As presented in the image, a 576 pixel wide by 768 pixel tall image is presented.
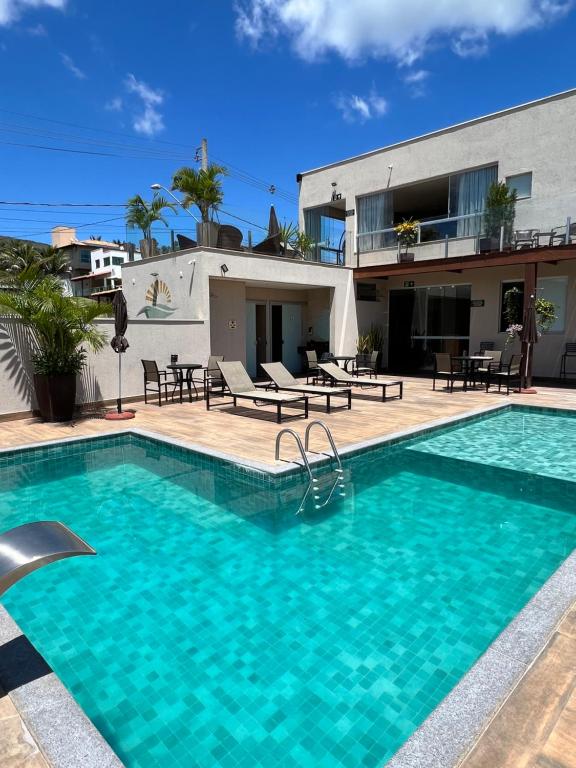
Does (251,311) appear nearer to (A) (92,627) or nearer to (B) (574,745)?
(A) (92,627)

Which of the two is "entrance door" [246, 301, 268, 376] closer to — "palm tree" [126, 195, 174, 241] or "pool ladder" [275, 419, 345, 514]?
"palm tree" [126, 195, 174, 241]

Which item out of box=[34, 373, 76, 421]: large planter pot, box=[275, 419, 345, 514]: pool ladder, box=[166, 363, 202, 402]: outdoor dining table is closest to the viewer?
box=[275, 419, 345, 514]: pool ladder

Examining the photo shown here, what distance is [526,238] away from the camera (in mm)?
12977

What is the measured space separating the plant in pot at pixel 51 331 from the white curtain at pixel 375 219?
36.4ft

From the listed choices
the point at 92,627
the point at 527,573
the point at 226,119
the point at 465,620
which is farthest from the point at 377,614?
the point at 226,119

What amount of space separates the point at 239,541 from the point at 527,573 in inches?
100

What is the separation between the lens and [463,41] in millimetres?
14039

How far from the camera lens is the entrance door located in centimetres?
1631

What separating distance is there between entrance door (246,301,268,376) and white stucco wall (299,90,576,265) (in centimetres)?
416

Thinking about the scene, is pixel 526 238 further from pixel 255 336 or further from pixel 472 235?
pixel 255 336

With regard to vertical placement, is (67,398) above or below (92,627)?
above

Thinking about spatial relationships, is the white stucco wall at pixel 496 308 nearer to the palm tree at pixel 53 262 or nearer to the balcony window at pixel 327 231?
the balcony window at pixel 327 231

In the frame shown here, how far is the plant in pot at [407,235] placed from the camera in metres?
15.9

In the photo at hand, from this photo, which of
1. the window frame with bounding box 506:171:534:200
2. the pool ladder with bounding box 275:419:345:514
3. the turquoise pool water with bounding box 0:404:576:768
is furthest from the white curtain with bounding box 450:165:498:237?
the pool ladder with bounding box 275:419:345:514
